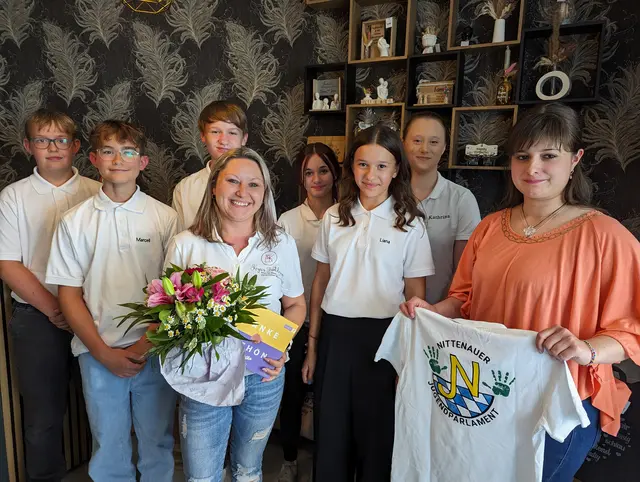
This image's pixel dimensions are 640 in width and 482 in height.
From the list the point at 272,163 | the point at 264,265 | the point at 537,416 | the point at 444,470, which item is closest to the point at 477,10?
the point at 272,163

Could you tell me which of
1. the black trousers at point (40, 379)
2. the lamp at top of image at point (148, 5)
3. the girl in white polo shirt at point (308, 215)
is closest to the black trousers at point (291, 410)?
the girl in white polo shirt at point (308, 215)

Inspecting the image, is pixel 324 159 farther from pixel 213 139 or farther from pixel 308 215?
pixel 213 139

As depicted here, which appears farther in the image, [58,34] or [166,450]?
[58,34]

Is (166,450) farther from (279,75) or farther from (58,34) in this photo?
(58,34)

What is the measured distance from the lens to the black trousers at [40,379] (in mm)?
2014

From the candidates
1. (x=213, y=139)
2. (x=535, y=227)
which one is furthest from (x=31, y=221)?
(x=535, y=227)

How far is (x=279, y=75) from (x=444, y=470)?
2.71m

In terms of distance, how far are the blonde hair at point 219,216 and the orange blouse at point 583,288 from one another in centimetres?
82

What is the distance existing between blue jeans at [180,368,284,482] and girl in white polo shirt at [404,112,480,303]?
0.98 m

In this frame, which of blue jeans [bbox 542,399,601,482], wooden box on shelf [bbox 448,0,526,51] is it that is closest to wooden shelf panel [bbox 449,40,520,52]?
wooden box on shelf [bbox 448,0,526,51]

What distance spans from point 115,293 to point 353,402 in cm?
106

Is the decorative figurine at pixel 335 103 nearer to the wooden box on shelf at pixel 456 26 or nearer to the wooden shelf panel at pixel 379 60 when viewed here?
the wooden shelf panel at pixel 379 60

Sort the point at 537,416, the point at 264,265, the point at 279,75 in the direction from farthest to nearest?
1. the point at 279,75
2. the point at 264,265
3. the point at 537,416

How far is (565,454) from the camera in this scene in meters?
1.32
